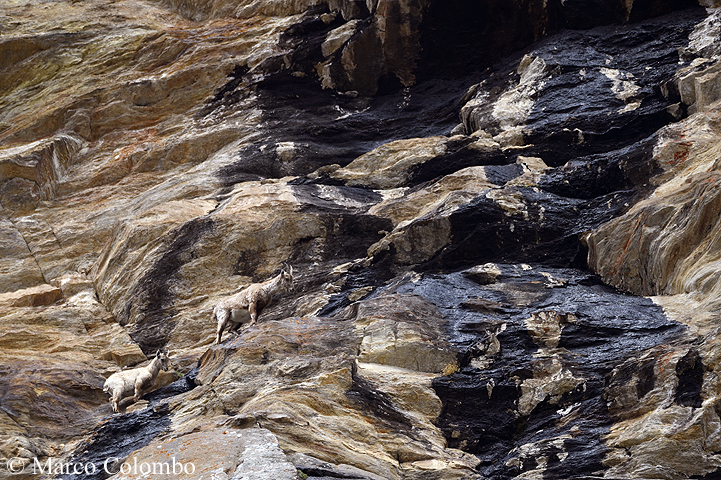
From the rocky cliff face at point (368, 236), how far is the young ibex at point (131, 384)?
421 mm

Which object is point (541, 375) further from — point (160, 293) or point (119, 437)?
point (160, 293)

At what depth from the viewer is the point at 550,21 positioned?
20.1 m

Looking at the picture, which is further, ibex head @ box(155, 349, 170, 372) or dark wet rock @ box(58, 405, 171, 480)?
ibex head @ box(155, 349, 170, 372)

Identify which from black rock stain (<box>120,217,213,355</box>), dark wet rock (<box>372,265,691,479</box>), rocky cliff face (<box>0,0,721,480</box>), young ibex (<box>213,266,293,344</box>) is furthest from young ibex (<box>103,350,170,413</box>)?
dark wet rock (<box>372,265,691,479</box>)

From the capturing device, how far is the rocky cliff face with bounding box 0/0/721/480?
885 cm

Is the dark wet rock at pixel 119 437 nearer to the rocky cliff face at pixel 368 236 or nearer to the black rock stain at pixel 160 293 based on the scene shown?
the rocky cliff face at pixel 368 236

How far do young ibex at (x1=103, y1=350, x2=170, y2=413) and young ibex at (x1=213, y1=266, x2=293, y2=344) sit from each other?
64.8 inches

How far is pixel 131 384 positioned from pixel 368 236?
5.99 metres

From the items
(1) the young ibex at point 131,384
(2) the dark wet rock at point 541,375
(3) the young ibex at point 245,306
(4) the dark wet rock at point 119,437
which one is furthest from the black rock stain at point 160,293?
(2) the dark wet rock at point 541,375

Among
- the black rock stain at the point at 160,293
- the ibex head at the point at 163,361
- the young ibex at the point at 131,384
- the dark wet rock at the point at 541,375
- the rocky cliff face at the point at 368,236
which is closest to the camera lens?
the dark wet rock at the point at 541,375

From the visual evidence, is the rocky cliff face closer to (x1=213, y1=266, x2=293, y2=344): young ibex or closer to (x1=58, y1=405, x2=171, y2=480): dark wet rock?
(x1=58, y1=405, x2=171, y2=480): dark wet rock

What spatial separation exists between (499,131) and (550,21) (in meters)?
5.07

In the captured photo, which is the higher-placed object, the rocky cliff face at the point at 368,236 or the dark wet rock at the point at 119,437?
the rocky cliff face at the point at 368,236

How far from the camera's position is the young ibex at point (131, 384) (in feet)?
37.4
